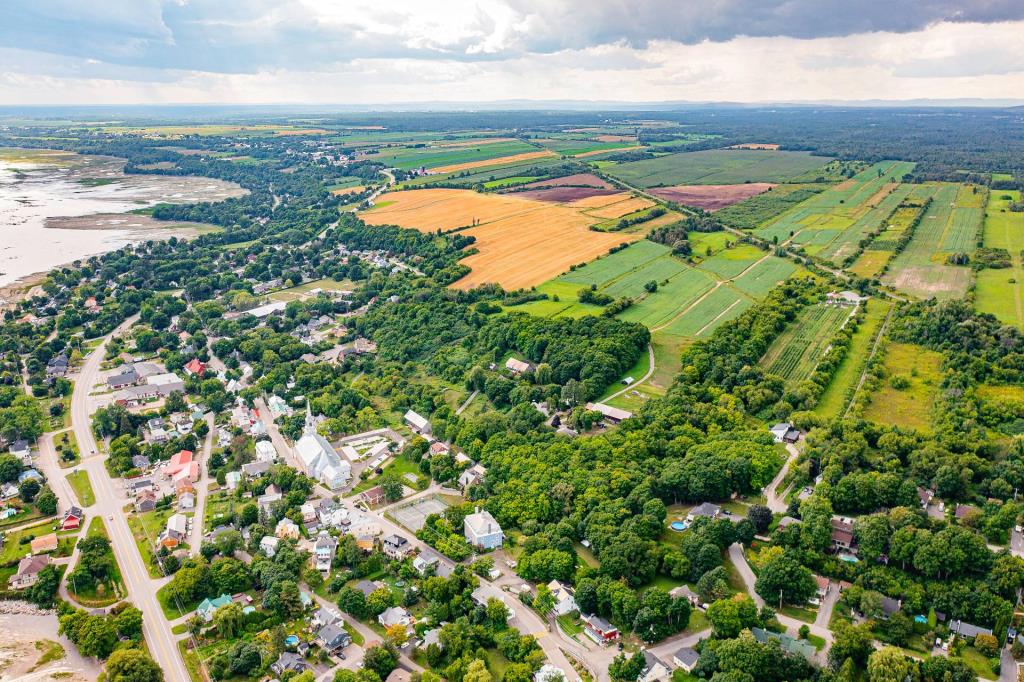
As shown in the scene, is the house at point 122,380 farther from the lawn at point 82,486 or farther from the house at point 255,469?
the house at point 255,469

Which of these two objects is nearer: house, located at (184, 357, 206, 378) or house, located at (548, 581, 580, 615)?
house, located at (548, 581, 580, 615)

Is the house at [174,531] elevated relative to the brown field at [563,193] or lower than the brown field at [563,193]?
lower

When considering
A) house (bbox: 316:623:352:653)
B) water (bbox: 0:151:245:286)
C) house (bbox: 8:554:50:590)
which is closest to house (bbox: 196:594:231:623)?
house (bbox: 316:623:352:653)

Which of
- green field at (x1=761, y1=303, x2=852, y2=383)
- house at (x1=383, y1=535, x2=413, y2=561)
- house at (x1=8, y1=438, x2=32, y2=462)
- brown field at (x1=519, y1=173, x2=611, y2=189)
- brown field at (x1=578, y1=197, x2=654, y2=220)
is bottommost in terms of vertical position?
house at (x1=383, y1=535, x2=413, y2=561)

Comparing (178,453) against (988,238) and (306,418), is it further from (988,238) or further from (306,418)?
(988,238)

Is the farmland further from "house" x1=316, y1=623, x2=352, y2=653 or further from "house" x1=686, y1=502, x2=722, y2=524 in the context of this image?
"house" x1=316, y1=623, x2=352, y2=653

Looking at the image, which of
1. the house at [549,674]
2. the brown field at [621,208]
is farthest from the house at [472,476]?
the brown field at [621,208]

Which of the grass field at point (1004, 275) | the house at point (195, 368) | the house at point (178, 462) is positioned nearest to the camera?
the house at point (178, 462)

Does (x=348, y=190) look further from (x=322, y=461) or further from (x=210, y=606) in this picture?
(x=210, y=606)
